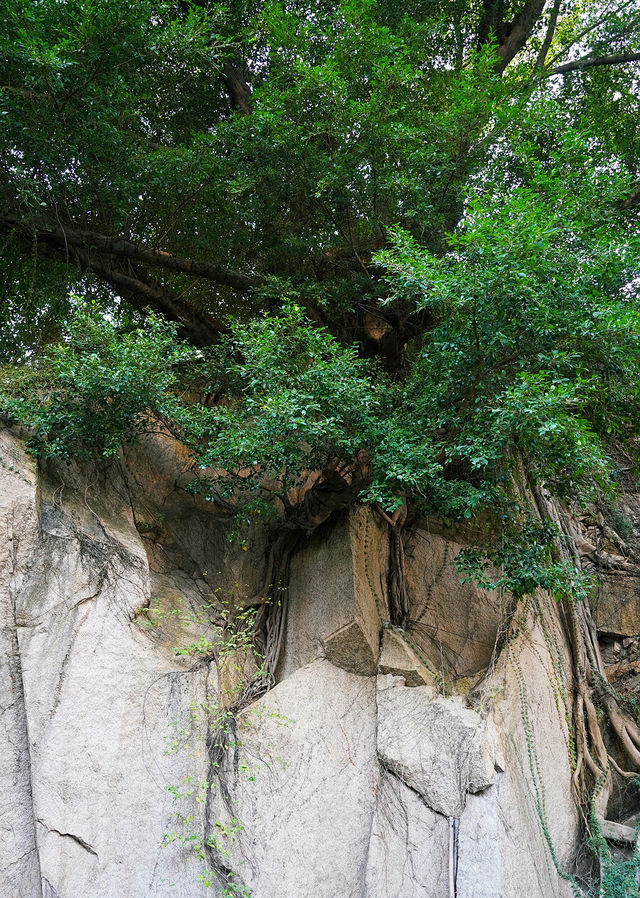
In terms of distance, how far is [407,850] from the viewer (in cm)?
466

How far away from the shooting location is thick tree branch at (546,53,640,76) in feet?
27.3

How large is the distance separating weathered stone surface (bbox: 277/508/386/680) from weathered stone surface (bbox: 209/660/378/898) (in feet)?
0.88

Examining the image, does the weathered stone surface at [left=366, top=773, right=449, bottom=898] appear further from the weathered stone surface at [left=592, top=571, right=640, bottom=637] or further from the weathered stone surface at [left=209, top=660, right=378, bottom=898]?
the weathered stone surface at [left=592, top=571, right=640, bottom=637]

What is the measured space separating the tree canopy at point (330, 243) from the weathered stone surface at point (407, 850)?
2.22 m

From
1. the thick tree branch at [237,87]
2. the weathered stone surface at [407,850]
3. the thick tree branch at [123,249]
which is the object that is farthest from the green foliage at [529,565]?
the thick tree branch at [237,87]

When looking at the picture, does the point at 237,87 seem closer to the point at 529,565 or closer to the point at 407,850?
the point at 529,565

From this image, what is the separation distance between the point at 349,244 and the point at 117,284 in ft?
9.20

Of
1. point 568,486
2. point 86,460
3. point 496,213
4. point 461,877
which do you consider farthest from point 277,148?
point 461,877

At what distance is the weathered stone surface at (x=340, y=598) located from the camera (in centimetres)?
558

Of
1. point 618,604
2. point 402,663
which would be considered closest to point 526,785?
point 402,663

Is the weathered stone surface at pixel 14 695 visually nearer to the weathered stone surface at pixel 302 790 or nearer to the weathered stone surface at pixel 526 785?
the weathered stone surface at pixel 302 790

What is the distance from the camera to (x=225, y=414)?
17.1 ft

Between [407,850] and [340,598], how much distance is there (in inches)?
77.5

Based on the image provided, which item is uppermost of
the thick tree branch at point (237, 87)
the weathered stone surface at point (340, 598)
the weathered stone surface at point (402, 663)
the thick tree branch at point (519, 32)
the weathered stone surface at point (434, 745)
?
the thick tree branch at point (519, 32)
